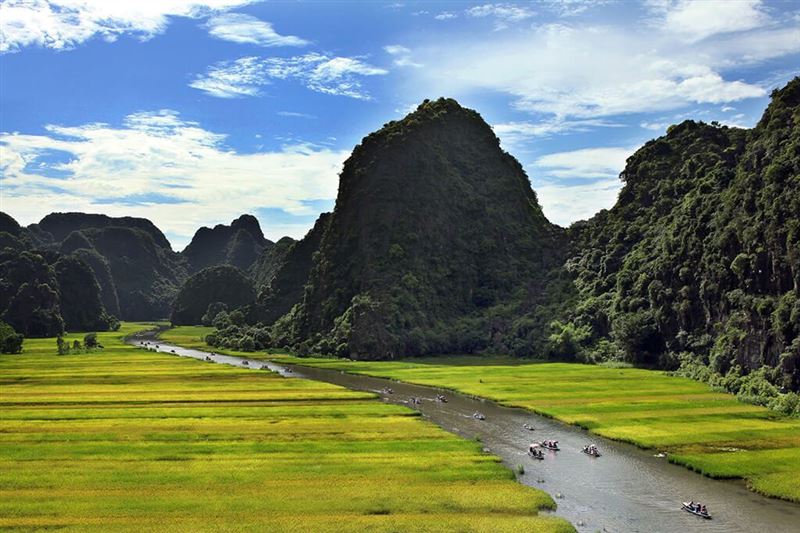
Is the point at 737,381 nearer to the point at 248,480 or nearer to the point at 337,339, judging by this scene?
the point at 248,480

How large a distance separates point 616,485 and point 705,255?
64.5 metres

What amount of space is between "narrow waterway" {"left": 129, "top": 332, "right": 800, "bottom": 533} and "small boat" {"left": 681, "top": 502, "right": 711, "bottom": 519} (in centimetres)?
32

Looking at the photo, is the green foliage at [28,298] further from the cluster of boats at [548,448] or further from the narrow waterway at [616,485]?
the cluster of boats at [548,448]

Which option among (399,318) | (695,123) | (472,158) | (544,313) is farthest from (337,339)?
(695,123)

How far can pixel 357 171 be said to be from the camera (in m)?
167

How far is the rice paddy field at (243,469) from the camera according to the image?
34.0m

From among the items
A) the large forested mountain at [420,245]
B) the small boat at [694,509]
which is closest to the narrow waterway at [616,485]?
the small boat at [694,509]

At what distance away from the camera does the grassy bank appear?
4434 cm

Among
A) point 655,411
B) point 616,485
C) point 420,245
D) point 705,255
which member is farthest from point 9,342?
point 616,485

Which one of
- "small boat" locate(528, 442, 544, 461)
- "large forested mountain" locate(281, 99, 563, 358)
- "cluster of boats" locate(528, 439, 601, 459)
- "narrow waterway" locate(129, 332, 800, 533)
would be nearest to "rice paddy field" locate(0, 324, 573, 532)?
"narrow waterway" locate(129, 332, 800, 533)

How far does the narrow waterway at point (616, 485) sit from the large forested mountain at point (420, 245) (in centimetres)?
7107

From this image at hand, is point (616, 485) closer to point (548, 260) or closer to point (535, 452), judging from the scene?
point (535, 452)

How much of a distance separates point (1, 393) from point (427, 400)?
46.9 m

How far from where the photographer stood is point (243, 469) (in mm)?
42531
